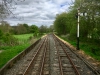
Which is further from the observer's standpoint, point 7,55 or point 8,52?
point 8,52

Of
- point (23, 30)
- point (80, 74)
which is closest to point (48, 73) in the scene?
point (80, 74)

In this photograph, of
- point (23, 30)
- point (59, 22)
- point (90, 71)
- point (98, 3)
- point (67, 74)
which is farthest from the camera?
point (23, 30)

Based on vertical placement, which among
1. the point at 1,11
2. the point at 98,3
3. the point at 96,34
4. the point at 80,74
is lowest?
the point at 80,74

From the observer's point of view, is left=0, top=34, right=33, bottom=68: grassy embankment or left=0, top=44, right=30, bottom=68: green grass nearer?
left=0, top=44, right=30, bottom=68: green grass

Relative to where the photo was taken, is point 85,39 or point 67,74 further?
point 85,39

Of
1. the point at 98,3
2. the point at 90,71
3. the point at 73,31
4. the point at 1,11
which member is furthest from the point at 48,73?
the point at 73,31

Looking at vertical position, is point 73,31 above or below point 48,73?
above

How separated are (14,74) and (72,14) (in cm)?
3098

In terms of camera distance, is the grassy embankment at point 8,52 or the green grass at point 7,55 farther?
the grassy embankment at point 8,52

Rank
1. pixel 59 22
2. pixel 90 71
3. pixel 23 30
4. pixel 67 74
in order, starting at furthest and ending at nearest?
pixel 23 30 → pixel 59 22 → pixel 90 71 → pixel 67 74

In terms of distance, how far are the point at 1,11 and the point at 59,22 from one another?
66.7 meters

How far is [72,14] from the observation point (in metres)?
39.7

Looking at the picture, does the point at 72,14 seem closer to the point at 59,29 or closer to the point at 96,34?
the point at 96,34

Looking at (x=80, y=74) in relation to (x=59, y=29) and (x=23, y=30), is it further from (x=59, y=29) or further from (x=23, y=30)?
(x=23, y=30)
